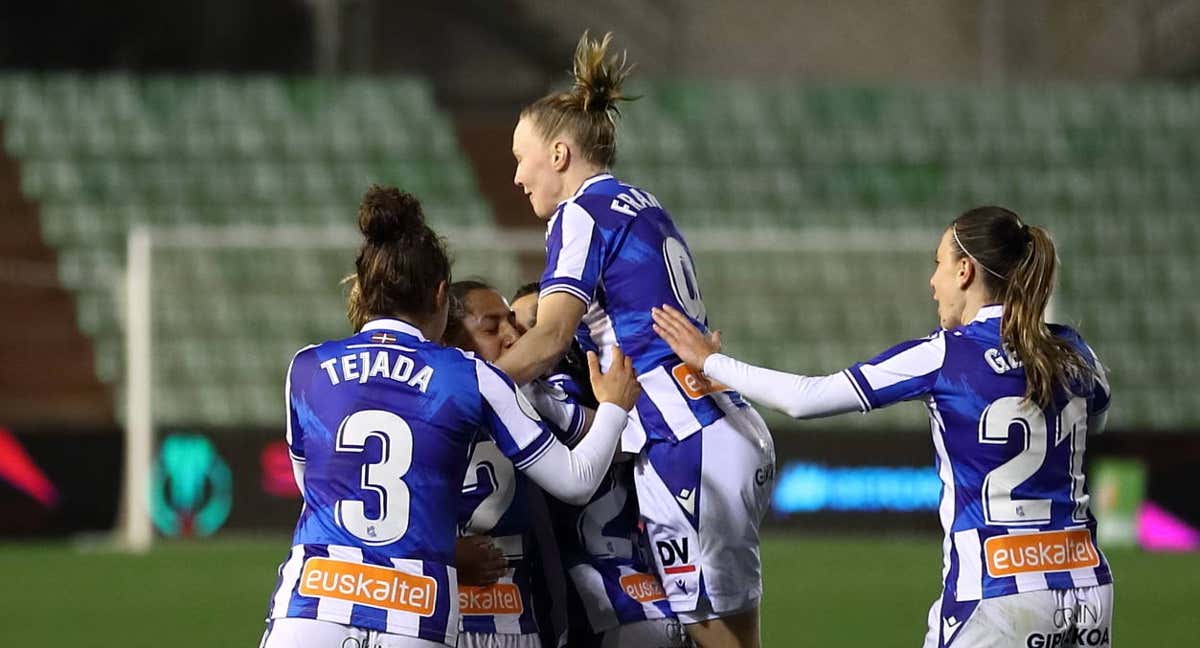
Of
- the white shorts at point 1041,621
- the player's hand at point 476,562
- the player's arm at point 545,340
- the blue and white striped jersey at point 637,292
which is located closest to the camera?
the white shorts at point 1041,621

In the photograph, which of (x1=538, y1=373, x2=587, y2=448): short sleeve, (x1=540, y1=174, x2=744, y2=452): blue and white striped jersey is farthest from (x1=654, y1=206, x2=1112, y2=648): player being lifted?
(x1=538, y1=373, x2=587, y2=448): short sleeve

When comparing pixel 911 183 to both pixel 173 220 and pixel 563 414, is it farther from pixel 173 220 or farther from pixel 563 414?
pixel 563 414

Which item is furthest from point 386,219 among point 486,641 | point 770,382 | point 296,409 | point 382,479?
point 486,641

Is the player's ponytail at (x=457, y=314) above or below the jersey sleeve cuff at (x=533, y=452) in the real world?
above

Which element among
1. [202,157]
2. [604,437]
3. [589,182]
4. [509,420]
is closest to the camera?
[509,420]

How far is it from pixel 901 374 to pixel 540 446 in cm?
88

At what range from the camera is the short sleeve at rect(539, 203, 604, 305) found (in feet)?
14.5

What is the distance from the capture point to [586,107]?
15.1ft

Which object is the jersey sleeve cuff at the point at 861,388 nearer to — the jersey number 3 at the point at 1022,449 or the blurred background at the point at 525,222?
the jersey number 3 at the point at 1022,449

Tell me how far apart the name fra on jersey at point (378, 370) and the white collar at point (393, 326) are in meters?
0.08

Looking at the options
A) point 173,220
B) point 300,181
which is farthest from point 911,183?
point 173,220

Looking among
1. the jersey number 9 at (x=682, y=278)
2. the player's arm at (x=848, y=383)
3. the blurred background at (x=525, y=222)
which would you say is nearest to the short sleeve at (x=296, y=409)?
the player's arm at (x=848, y=383)

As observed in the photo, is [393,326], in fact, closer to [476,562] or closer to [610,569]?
[476,562]

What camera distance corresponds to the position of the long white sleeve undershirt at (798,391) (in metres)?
4.11
